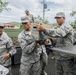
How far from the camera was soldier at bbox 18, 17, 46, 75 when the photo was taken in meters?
4.66

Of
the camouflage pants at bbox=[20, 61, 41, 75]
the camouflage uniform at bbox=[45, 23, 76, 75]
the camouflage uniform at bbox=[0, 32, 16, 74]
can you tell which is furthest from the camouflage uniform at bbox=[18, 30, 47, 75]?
the camouflage uniform at bbox=[45, 23, 76, 75]

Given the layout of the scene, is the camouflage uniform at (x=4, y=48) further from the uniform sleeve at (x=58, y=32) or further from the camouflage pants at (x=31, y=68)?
the uniform sleeve at (x=58, y=32)

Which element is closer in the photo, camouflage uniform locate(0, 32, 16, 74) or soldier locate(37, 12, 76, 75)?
soldier locate(37, 12, 76, 75)

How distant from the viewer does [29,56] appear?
4773 millimetres

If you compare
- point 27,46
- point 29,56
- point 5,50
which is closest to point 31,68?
point 29,56

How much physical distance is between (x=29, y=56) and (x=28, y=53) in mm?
86

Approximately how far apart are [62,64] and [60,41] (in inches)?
19.8

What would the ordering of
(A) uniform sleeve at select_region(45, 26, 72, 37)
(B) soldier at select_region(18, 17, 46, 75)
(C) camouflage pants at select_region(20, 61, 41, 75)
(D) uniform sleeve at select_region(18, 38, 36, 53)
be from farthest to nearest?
(C) camouflage pants at select_region(20, 61, 41, 75) < (B) soldier at select_region(18, 17, 46, 75) < (D) uniform sleeve at select_region(18, 38, 36, 53) < (A) uniform sleeve at select_region(45, 26, 72, 37)

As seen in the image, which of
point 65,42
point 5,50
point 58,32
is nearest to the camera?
point 58,32

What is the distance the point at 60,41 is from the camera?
474cm

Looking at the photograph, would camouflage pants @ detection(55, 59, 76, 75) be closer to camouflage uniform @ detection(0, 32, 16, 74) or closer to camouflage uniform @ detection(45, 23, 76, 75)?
camouflage uniform @ detection(45, 23, 76, 75)

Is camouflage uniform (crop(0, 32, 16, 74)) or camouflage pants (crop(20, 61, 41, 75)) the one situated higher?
camouflage uniform (crop(0, 32, 16, 74))

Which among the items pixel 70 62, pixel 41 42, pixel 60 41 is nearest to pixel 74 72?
pixel 70 62

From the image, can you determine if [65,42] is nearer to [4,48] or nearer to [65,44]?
[65,44]
